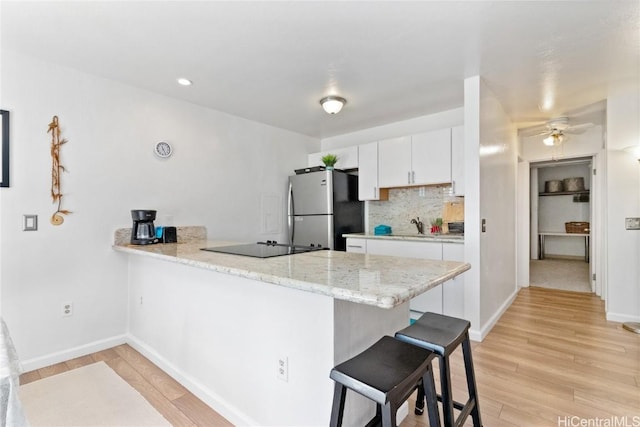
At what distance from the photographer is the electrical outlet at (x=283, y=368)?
4.68 ft

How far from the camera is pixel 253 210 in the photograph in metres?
3.82

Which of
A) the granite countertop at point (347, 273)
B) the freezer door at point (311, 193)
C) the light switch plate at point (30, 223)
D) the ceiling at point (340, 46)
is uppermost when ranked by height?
the ceiling at point (340, 46)

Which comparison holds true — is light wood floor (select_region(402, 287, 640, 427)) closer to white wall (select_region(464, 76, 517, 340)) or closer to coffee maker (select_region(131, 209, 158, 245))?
white wall (select_region(464, 76, 517, 340))

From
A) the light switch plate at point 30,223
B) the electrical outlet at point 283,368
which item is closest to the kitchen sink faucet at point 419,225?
the electrical outlet at point 283,368

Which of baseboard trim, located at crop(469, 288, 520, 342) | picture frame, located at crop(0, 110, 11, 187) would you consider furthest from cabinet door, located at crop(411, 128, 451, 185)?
picture frame, located at crop(0, 110, 11, 187)

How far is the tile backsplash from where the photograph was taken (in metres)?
3.83

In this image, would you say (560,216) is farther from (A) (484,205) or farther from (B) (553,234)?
(A) (484,205)

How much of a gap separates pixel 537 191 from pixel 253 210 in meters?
6.77

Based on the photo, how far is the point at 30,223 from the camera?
2242 millimetres

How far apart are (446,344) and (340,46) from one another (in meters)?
1.96

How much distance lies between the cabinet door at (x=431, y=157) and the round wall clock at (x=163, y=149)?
2.65 meters

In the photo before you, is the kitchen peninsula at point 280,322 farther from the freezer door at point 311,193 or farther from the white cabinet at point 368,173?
the white cabinet at point 368,173

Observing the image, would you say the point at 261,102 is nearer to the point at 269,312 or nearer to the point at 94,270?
the point at 94,270

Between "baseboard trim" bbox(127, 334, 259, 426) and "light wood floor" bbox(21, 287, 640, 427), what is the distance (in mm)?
34
